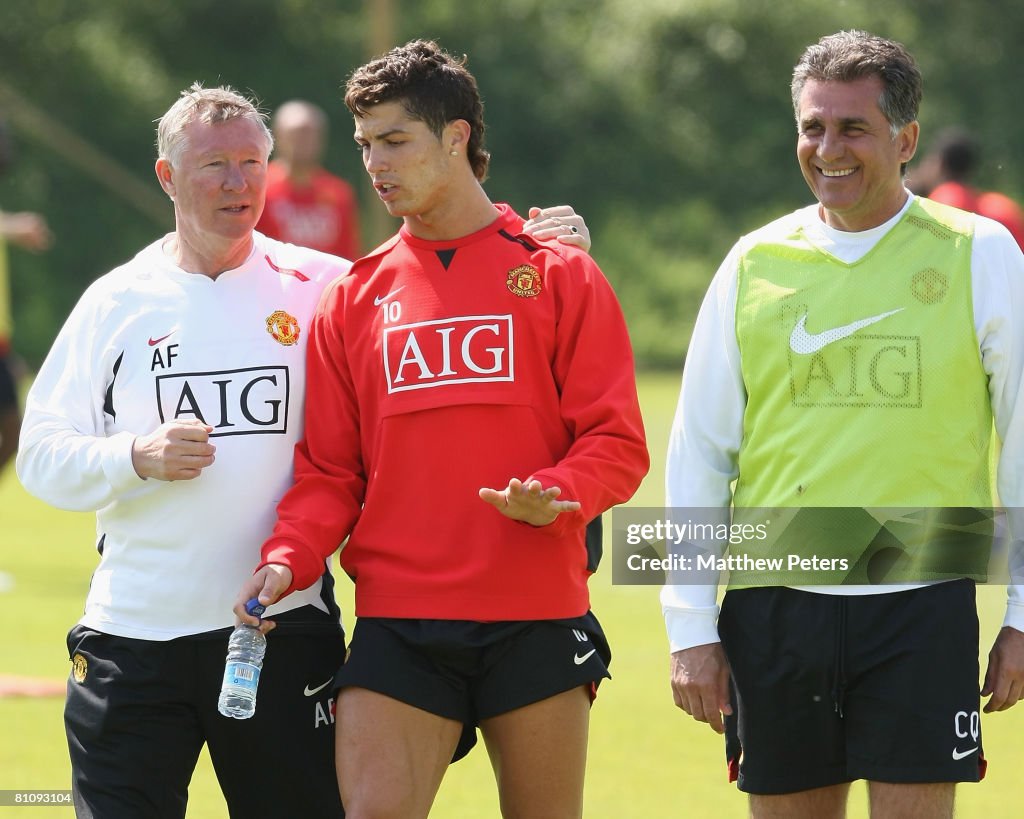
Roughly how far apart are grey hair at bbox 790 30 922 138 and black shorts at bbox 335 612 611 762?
1302 millimetres

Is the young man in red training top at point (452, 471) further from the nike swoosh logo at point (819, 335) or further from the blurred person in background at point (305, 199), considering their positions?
the blurred person in background at point (305, 199)

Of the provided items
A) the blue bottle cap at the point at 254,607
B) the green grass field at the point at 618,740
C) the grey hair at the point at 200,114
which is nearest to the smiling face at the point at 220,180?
the grey hair at the point at 200,114

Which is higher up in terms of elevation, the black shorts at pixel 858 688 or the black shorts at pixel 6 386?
the black shorts at pixel 6 386

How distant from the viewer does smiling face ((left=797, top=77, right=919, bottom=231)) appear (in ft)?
12.4

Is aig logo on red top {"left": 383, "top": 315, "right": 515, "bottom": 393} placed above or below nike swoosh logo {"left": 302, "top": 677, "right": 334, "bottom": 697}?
above

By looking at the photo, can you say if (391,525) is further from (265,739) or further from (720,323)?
(720,323)

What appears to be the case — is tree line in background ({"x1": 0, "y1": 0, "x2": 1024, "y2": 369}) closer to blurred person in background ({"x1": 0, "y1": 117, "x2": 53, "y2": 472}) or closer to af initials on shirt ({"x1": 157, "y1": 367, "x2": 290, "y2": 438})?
blurred person in background ({"x1": 0, "y1": 117, "x2": 53, "y2": 472})

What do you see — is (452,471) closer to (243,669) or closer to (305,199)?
(243,669)

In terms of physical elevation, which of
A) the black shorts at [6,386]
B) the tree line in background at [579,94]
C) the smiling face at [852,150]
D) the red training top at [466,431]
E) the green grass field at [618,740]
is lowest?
the green grass field at [618,740]

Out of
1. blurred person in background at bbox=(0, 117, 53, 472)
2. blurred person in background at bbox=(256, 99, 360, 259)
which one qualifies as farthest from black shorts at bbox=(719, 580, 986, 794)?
blurred person in background at bbox=(0, 117, 53, 472)

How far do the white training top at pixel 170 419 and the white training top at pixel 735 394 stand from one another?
93cm

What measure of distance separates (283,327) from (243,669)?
843 mm

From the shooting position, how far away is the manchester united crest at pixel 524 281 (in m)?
3.99

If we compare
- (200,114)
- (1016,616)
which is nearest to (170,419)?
(200,114)
